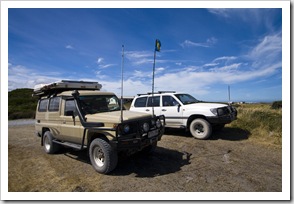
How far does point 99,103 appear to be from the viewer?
6008 millimetres

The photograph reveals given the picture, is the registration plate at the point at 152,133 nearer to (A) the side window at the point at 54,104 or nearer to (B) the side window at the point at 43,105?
(A) the side window at the point at 54,104

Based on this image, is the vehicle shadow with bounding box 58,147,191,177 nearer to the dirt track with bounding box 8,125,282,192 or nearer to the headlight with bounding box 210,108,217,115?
the dirt track with bounding box 8,125,282,192

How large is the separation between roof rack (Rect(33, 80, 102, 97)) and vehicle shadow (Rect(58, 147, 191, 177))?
2.14m

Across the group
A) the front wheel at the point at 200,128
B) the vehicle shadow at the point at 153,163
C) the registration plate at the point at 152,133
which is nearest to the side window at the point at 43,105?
the vehicle shadow at the point at 153,163

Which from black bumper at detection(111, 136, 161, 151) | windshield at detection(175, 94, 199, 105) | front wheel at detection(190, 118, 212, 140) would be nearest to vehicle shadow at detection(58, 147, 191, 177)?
black bumper at detection(111, 136, 161, 151)

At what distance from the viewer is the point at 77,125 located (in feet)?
18.0

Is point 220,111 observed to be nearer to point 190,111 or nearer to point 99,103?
point 190,111

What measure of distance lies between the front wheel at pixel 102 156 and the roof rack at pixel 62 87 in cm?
242

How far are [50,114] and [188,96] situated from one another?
5796 mm

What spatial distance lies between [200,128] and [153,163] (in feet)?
11.0

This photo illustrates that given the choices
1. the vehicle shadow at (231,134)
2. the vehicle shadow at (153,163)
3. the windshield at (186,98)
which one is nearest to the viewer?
the vehicle shadow at (153,163)

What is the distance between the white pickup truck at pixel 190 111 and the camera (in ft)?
25.5

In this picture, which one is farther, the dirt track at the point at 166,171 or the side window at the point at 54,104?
the side window at the point at 54,104

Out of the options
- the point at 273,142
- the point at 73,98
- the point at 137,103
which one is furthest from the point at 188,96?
the point at 73,98
